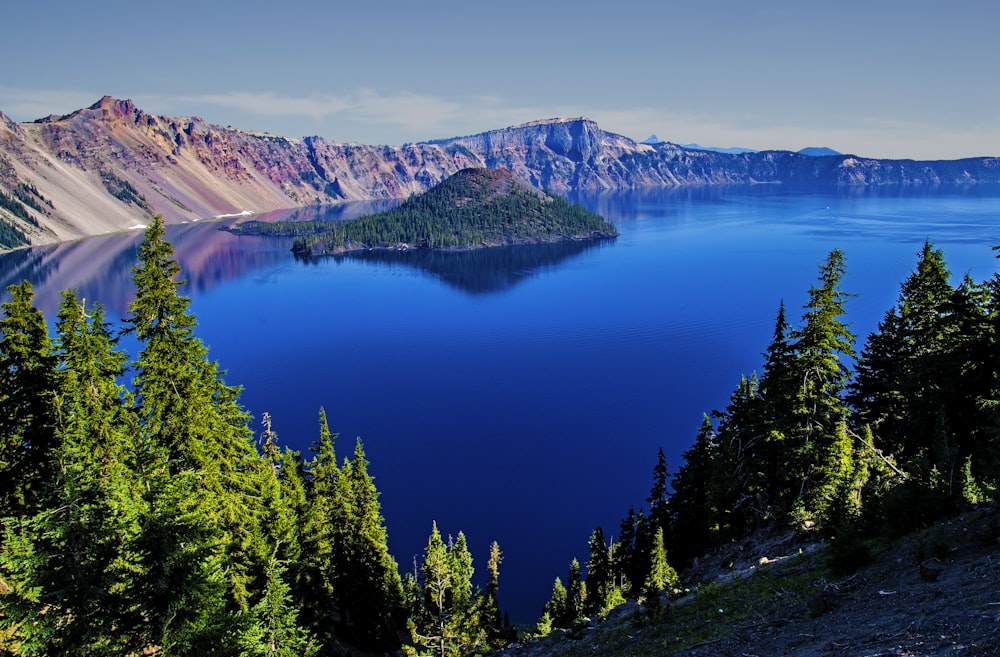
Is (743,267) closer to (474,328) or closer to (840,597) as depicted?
(474,328)

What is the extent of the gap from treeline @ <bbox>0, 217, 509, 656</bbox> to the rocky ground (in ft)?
39.9

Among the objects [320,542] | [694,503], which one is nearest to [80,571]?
[320,542]

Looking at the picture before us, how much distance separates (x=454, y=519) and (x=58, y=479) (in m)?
49.5

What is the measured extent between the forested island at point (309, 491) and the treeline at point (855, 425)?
0.13 m

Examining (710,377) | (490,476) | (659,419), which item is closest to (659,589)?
(490,476)

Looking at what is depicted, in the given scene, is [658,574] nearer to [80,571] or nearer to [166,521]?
[166,521]

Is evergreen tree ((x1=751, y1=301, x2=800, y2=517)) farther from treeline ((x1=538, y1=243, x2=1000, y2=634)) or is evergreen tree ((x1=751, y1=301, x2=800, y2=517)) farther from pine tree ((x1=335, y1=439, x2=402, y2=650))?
pine tree ((x1=335, y1=439, x2=402, y2=650))

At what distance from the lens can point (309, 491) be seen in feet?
124

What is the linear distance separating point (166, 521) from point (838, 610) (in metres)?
17.3

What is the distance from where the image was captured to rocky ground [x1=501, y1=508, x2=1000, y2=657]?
11.9 m

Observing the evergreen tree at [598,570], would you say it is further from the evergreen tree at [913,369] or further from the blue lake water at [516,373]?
the evergreen tree at [913,369]

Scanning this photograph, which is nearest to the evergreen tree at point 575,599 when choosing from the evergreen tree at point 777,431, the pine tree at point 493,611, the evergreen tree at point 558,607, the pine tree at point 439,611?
the evergreen tree at point 558,607

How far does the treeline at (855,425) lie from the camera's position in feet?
78.6

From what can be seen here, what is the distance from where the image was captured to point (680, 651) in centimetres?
1730
